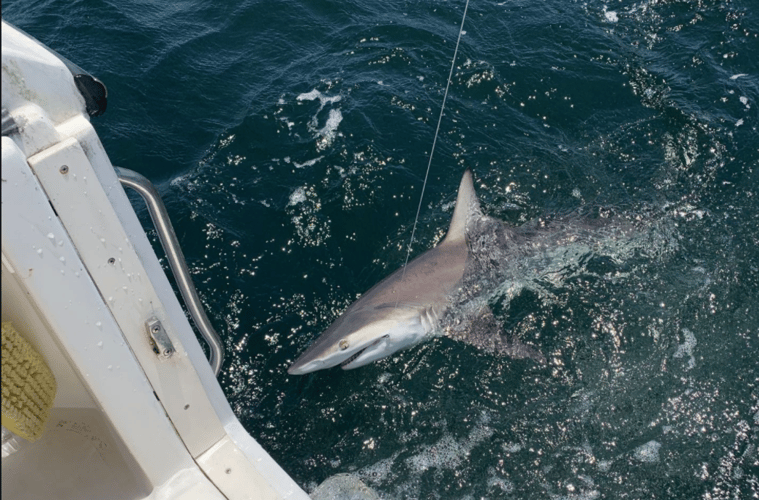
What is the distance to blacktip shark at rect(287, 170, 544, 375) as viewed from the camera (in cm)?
458

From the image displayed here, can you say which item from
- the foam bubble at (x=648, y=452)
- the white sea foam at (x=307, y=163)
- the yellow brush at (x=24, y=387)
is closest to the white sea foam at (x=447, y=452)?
the foam bubble at (x=648, y=452)

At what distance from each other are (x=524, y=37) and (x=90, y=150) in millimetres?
7276

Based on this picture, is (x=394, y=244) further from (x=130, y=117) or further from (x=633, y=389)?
(x=130, y=117)

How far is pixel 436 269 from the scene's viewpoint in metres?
5.30

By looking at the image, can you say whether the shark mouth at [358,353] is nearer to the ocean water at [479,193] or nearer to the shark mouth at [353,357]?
the shark mouth at [353,357]

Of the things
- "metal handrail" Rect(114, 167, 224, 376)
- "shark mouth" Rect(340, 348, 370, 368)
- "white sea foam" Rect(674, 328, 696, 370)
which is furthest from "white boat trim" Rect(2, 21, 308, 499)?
"white sea foam" Rect(674, 328, 696, 370)

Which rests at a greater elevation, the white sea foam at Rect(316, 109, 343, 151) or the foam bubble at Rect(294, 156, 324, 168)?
the white sea foam at Rect(316, 109, 343, 151)

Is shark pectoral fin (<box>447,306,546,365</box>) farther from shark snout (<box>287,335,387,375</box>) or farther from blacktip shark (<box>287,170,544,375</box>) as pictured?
shark snout (<box>287,335,387,375</box>)

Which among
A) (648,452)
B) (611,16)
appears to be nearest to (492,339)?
(648,452)

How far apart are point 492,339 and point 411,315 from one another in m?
0.76

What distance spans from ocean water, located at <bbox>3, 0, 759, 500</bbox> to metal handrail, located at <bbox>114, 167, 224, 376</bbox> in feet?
6.62

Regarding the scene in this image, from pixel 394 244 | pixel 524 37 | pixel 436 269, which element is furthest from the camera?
pixel 524 37

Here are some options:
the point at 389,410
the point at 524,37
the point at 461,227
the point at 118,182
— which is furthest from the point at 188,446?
the point at 524,37

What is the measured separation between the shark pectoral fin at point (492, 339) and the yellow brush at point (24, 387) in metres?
3.45
